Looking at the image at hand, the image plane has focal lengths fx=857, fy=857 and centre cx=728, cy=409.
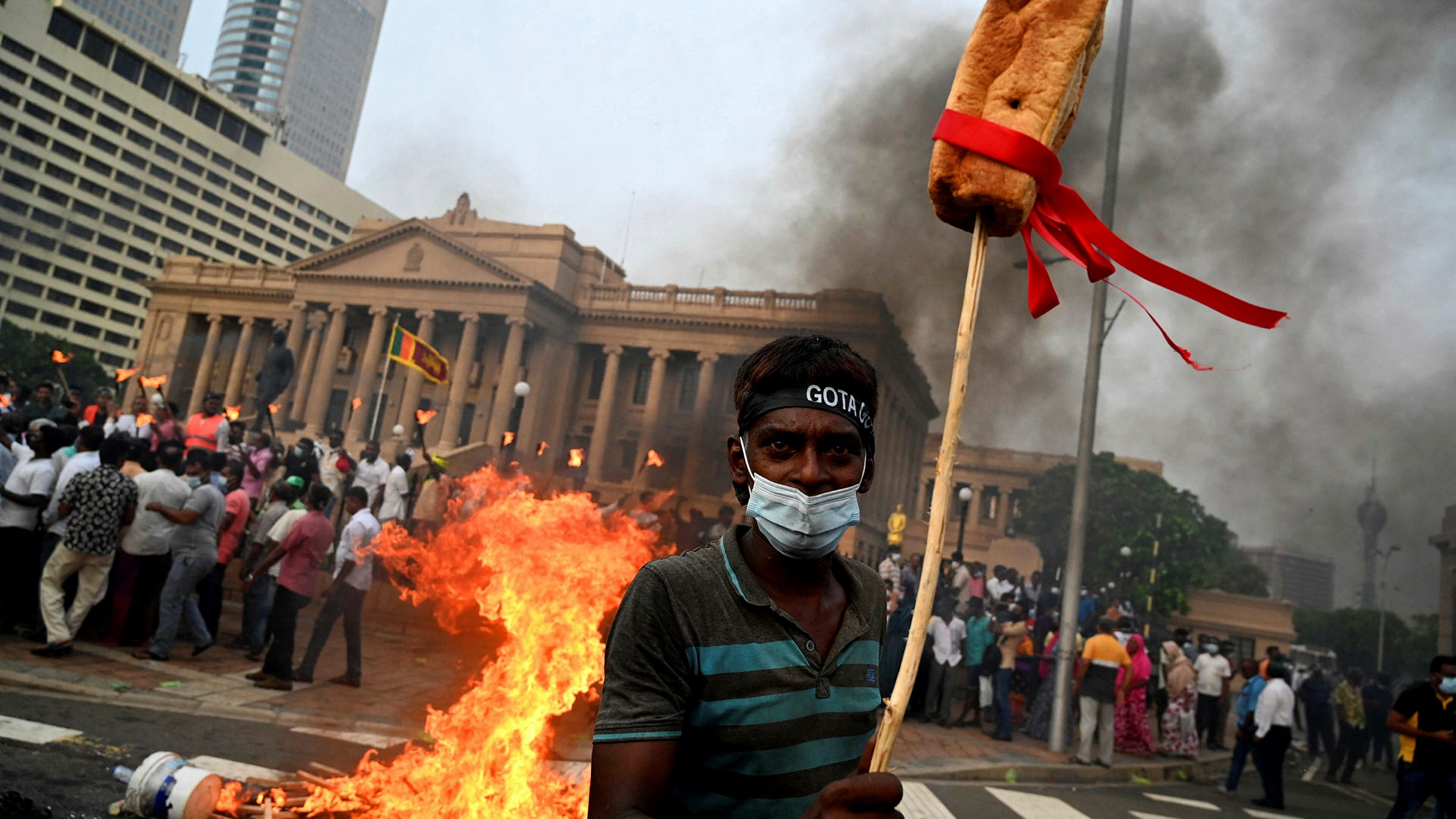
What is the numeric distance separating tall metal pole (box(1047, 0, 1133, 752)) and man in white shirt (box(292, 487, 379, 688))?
311 inches

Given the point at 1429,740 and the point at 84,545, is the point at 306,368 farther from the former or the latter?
the point at 1429,740

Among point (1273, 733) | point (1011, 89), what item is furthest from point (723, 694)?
point (1273, 733)

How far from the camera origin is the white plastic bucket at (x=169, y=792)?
385 centimetres

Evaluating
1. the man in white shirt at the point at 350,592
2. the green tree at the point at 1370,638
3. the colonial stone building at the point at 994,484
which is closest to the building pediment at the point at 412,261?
the colonial stone building at the point at 994,484

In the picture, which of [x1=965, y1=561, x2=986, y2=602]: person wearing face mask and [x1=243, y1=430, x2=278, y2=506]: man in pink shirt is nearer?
[x1=243, y1=430, x2=278, y2=506]: man in pink shirt

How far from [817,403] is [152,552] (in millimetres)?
8090

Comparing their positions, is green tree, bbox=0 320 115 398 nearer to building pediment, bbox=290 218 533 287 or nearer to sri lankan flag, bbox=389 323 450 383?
building pediment, bbox=290 218 533 287

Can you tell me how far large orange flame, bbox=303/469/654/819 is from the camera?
3832mm

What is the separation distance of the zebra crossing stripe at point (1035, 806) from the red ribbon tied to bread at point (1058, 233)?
6.00 m

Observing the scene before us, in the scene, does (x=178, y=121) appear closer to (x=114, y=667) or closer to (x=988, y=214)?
(x=114, y=667)

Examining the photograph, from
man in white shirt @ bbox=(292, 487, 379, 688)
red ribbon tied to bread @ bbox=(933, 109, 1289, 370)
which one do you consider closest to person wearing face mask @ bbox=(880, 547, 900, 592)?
man in white shirt @ bbox=(292, 487, 379, 688)

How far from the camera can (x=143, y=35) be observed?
413 feet

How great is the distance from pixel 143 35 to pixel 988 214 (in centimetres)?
16058

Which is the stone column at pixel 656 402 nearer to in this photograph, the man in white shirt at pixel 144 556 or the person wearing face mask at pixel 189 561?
the man in white shirt at pixel 144 556
